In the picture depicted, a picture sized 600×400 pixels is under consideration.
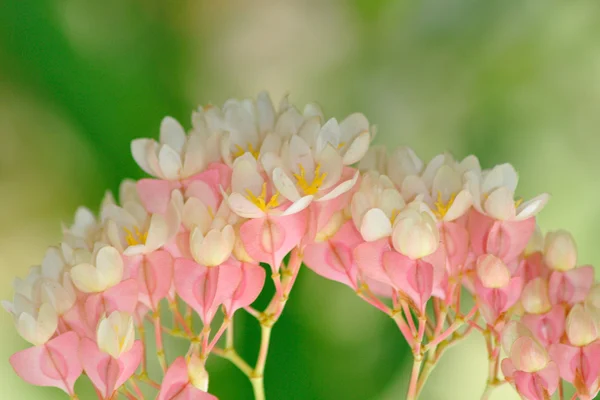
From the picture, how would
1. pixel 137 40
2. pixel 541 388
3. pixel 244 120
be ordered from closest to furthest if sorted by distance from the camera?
pixel 541 388 < pixel 244 120 < pixel 137 40

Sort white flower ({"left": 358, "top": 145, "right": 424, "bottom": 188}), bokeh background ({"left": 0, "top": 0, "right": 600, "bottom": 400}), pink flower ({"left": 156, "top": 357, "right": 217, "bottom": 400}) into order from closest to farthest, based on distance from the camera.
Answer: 1. pink flower ({"left": 156, "top": 357, "right": 217, "bottom": 400})
2. white flower ({"left": 358, "top": 145, "right": 424, "bottom": 188})
3. bokeh background ({"left": 0, "top": 0, "right": 600, "bottom": 400})

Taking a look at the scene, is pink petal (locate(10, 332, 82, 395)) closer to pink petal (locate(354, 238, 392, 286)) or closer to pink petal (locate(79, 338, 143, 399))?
pink petal (locate(79, 338, 143, 399))

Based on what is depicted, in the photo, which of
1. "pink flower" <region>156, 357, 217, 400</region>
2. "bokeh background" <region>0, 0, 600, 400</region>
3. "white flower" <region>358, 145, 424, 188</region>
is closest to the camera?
"pink flower" <region>156, 357, 217, 400</region>

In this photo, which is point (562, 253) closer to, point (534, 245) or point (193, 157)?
point (534, 245)

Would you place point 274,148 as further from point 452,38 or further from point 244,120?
point 452,38

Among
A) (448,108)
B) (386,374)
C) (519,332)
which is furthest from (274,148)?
(448,108)

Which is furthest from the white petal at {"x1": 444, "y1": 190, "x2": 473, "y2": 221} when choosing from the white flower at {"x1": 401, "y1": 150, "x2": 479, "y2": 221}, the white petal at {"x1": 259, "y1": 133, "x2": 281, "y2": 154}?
the white petal at {"x1": 259, "y1": 133, "x2": 281, "y2": 154}
